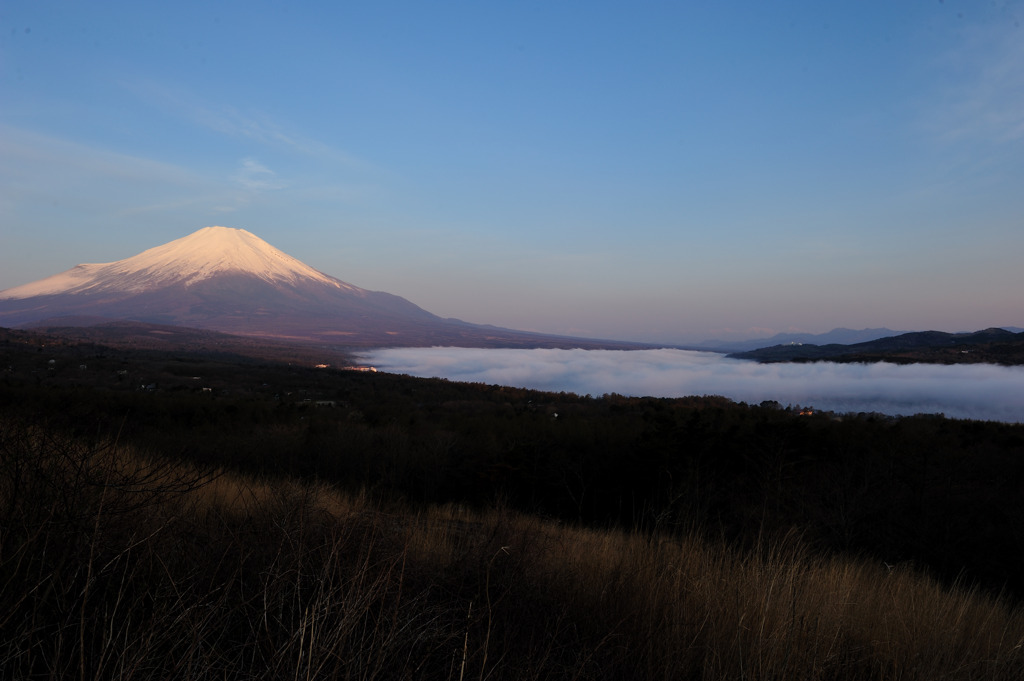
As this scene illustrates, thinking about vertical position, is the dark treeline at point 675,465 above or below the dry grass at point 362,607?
below

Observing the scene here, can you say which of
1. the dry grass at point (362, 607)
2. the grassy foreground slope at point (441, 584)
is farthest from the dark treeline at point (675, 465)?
the dry grass at point (362, 607)

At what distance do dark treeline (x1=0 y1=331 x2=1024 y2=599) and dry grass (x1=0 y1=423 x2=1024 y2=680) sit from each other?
5.21 meters

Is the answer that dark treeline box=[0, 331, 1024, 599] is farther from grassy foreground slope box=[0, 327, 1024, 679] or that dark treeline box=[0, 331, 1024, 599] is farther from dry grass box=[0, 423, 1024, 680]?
dry grass box=[0, 423, 1024, 680]

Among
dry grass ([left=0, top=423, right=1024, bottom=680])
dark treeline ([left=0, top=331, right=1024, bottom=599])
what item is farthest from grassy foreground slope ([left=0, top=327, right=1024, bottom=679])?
dark treeline ([left=0, top=331, right=1024, bottom=599])

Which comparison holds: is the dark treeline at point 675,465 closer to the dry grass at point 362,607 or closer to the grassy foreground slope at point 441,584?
the grassy foreground slope at point 441,584

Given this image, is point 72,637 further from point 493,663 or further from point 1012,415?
point 1012,415

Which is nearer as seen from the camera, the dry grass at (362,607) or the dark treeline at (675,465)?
the dry grass at (362,607)

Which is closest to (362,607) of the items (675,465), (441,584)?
(441,584)

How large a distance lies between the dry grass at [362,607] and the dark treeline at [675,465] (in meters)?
5.21

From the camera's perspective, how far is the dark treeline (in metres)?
11.2

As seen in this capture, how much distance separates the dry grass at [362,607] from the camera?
2.28m

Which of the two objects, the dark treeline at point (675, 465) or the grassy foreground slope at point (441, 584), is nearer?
the grassy foreground slope at point (441, 584)

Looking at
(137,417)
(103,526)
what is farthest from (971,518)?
(137,417)

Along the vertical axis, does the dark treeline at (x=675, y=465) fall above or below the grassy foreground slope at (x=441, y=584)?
below
